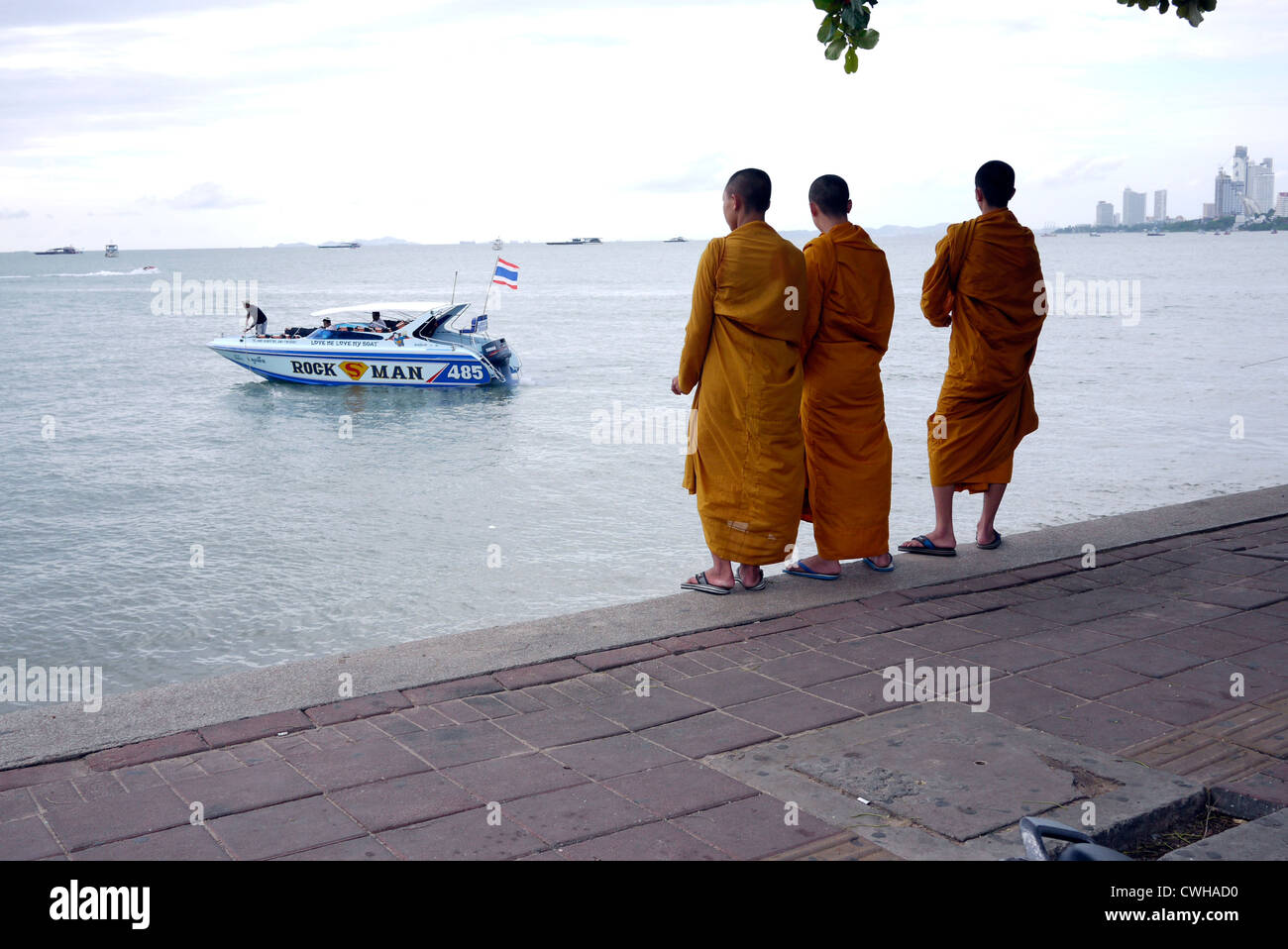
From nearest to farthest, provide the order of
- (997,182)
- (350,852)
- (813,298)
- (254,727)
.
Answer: (350,852) → (254,727) → (813,298) → (997,182)

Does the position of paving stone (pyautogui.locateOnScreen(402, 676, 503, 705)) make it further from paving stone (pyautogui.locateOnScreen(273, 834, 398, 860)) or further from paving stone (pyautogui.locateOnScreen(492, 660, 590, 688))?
paving stone (pyautogui.locateOnScreen(273, 834, 398, 860))

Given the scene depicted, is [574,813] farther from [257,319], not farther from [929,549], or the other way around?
[257,319]

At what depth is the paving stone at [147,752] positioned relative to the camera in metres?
3.27

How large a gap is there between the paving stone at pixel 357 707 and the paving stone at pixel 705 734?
869mm

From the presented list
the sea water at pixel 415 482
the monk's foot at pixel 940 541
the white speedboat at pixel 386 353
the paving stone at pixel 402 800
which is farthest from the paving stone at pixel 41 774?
the white speedboat at pixel 386 353

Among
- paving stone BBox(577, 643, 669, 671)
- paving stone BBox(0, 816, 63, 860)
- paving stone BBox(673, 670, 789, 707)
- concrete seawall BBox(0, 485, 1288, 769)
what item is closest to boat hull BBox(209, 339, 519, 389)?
concrete seawall BBox(0, 485, 1288, 769)

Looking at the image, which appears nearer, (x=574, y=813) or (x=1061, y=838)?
(x=1061, y=838)

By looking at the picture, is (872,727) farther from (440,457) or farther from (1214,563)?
(440,457)

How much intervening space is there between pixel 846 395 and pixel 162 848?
11.5 ft

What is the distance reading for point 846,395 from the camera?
5211 millimetres

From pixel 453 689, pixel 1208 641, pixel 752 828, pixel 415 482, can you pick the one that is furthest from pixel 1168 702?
pixel 415 482

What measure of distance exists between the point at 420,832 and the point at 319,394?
2468cm

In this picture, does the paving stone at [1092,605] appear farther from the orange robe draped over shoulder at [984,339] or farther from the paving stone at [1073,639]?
the orange robe draped over shoulder at [984,339]

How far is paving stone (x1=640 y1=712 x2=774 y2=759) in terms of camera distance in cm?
341
